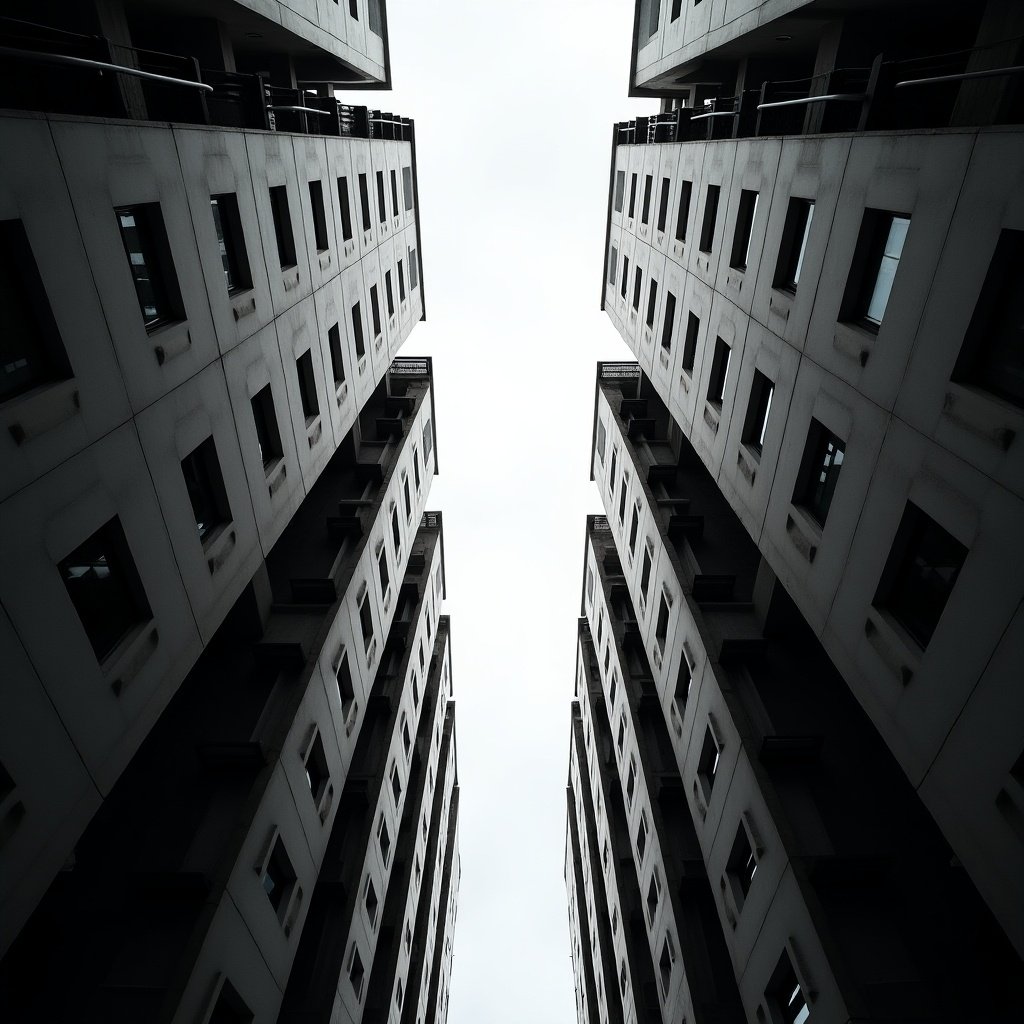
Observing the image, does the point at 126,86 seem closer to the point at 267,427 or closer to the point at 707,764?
the point at 267,427

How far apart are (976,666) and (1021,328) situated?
449 cm

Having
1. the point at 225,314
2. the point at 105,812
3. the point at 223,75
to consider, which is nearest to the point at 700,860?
the point at 105,812

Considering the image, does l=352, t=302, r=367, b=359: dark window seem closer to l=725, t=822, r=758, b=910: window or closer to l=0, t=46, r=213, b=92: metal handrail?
l=0, t=46, r=213, b=92: metal handrail

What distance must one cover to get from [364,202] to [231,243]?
1267 cm

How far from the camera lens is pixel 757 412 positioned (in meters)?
15.8

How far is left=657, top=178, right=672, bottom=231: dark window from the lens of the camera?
76.2 feet

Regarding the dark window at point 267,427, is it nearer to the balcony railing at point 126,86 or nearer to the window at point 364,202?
the balcony railing at point 126,86

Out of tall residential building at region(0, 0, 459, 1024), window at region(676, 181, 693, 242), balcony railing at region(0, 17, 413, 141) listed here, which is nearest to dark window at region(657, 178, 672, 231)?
window at region(676, 181, 693, 242)

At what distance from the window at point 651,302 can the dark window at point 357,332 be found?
1241 centimetres

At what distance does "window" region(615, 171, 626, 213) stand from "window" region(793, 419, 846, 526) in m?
24.0

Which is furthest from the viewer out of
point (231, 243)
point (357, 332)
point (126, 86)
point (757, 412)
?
point (357, 332)

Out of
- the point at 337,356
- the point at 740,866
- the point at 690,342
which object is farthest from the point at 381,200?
the point at 740,866

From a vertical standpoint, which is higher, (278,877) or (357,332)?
(357,332)

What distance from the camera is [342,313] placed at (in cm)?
2119
